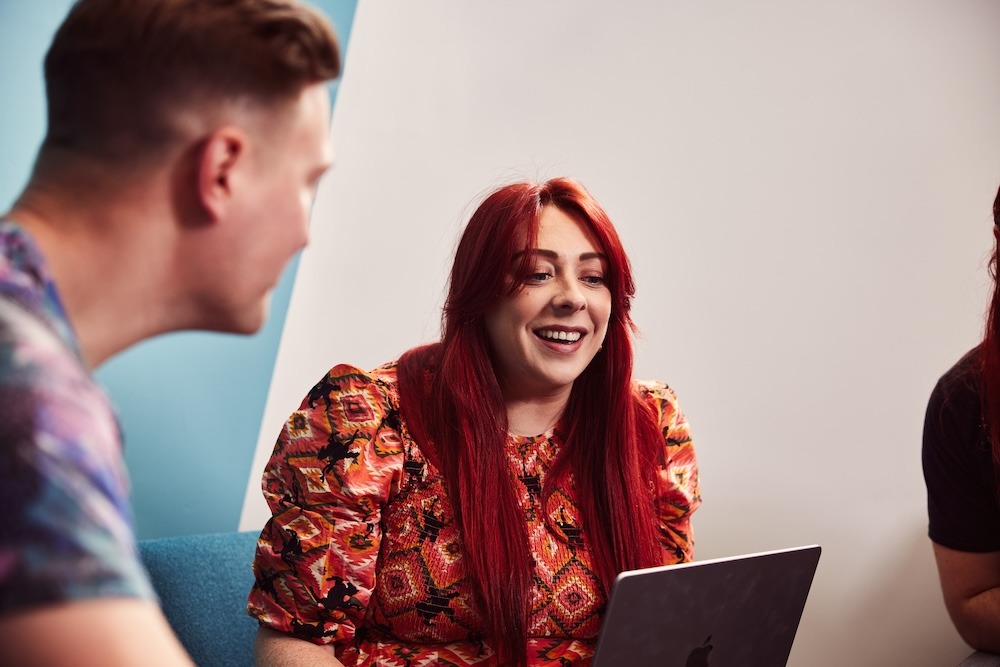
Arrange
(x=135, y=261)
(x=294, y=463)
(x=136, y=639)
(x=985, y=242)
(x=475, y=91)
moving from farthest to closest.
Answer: (x=475, y=91) < (x=985, y=242) < (x=294, y=463) < (x=135, y=261) < (x=136, y=639)

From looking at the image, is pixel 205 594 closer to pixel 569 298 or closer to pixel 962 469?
pixel 569 298

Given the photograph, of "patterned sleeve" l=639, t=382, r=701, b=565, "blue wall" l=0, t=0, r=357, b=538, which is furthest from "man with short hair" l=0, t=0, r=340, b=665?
"blue wall" l=0, t=0, r=357, b=538

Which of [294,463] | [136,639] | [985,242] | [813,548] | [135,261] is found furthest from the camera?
[985,242]

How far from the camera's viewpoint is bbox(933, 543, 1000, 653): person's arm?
1.64m

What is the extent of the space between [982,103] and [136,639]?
2182 mm

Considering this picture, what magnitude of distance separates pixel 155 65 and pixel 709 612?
33.1 inches

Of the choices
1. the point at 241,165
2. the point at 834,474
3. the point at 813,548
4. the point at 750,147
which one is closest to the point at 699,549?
the point at 834,474

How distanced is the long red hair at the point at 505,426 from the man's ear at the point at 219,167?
90 centimetres

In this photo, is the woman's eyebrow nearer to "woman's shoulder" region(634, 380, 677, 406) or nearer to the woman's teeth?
the woman's teeth

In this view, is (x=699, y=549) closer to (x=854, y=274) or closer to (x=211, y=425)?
(x=854, y=274)

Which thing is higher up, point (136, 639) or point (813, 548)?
point (136, 639)

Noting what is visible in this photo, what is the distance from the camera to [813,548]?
129 centimetres

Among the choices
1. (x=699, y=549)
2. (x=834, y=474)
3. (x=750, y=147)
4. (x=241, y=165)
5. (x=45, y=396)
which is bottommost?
(x=699, y=549)

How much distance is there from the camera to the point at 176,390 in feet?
7.05
